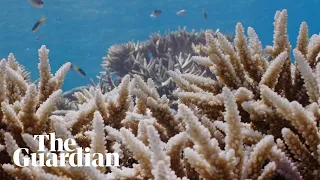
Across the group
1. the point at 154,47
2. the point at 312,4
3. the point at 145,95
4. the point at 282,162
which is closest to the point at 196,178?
the point at 282,162

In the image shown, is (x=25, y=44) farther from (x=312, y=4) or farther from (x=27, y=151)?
(x=27, y=151)

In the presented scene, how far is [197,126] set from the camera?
4.83 ft

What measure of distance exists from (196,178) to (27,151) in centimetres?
94

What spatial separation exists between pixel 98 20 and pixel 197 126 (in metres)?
51.8

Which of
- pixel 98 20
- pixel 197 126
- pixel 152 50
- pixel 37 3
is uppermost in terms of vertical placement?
pixel 98 20

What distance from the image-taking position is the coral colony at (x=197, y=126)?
1.52m

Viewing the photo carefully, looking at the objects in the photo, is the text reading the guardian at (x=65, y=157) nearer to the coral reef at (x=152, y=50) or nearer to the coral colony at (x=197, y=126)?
the coral colony at (x=197, y=126)

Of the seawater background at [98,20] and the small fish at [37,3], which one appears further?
the seawater background at [98,20]

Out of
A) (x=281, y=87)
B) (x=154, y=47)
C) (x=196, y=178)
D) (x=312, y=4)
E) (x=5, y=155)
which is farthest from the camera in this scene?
(x=312, y=4)

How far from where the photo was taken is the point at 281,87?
2365 mm

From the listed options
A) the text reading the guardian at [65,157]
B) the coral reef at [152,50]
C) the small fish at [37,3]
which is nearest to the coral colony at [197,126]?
the text reading the guardian at [65,157]

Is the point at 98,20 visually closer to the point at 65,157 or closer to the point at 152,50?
the point at 152,50

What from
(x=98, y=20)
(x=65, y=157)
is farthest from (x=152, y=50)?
(x=98, y=20)

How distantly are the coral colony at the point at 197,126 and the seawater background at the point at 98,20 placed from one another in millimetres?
42517
